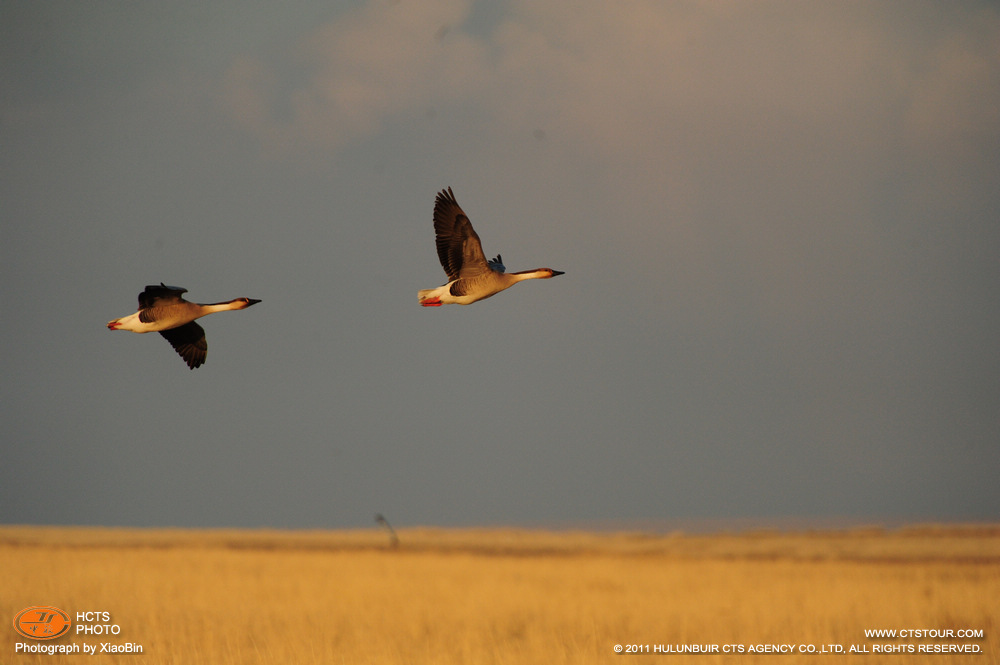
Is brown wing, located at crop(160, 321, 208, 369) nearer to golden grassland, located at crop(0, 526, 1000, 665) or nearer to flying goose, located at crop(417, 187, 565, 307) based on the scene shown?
flying goose, located at crop(417, 187, 565, 307)

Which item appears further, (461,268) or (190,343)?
(190,343)

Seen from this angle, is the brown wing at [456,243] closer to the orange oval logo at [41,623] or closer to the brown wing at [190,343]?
the brown wing at [190,343]

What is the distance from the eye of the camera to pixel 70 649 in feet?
59.5

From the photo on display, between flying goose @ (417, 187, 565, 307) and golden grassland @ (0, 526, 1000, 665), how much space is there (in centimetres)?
785

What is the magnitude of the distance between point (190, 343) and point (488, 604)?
12.9 meters

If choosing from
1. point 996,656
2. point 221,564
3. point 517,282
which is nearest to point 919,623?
point 996,656

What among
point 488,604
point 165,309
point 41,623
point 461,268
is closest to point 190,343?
point 165,309

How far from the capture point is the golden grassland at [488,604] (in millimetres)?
18719

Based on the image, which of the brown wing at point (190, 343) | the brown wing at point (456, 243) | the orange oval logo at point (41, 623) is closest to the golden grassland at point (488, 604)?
the orange oval logo at point (41, 623)

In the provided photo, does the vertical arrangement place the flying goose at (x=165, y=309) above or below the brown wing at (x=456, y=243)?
below

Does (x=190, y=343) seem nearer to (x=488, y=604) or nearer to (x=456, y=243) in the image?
(x=456, y=243)

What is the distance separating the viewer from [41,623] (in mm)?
19875

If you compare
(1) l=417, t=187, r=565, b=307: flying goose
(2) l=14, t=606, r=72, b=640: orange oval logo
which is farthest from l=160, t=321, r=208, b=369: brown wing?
(2) l=14, t=606, r=72, b=640: orange oval logo

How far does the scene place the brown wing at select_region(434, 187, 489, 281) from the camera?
12875 mm
